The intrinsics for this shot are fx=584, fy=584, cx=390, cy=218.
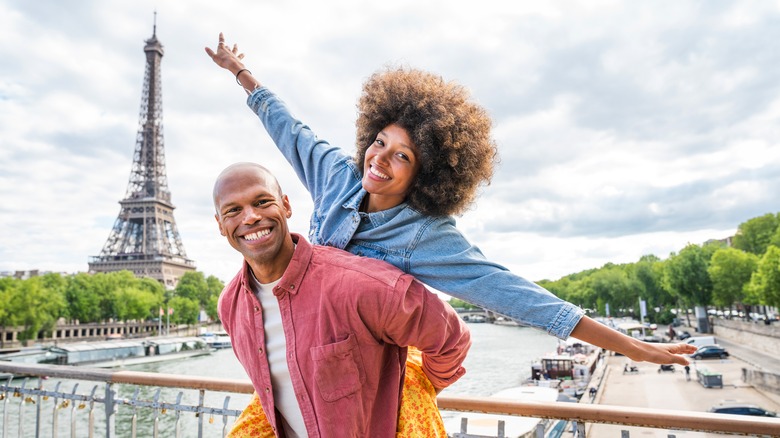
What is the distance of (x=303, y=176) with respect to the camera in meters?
2.47

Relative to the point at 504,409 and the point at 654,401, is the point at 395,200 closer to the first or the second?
the point at 504,409

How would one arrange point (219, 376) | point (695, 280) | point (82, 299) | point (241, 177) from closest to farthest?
1. point (241, 177)
2. point (219, 376)
3. point (695, 280)
4. point (82, 299)

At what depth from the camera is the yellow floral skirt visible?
6.38ft

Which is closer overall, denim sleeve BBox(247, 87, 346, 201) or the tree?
denim sleeve BBox(247, 87, 346, 201)

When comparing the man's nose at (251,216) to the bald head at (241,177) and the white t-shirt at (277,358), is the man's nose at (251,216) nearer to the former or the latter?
the bald head at (241,177)

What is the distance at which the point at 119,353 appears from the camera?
39.7 metres

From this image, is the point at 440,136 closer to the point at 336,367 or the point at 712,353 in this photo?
the point at 336,367

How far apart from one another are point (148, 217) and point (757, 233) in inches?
2392

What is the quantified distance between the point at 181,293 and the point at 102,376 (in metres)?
67.1

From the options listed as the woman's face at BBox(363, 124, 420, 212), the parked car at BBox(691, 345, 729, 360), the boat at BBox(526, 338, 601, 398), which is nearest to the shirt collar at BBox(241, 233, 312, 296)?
the woman's face at BBox(363, 124, 420, 212)

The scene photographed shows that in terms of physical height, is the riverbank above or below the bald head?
below

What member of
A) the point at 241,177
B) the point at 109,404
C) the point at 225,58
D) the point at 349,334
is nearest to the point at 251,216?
the point at 241,177

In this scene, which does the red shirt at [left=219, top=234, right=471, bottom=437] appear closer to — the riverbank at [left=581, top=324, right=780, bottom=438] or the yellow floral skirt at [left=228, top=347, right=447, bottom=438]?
the yellow floral skirt at [left=228, top=347, right=447, bottom=438]

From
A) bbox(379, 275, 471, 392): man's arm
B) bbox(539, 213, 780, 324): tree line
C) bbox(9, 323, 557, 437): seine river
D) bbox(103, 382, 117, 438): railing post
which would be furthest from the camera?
bbox(539, 213, 780, 324): tree line
